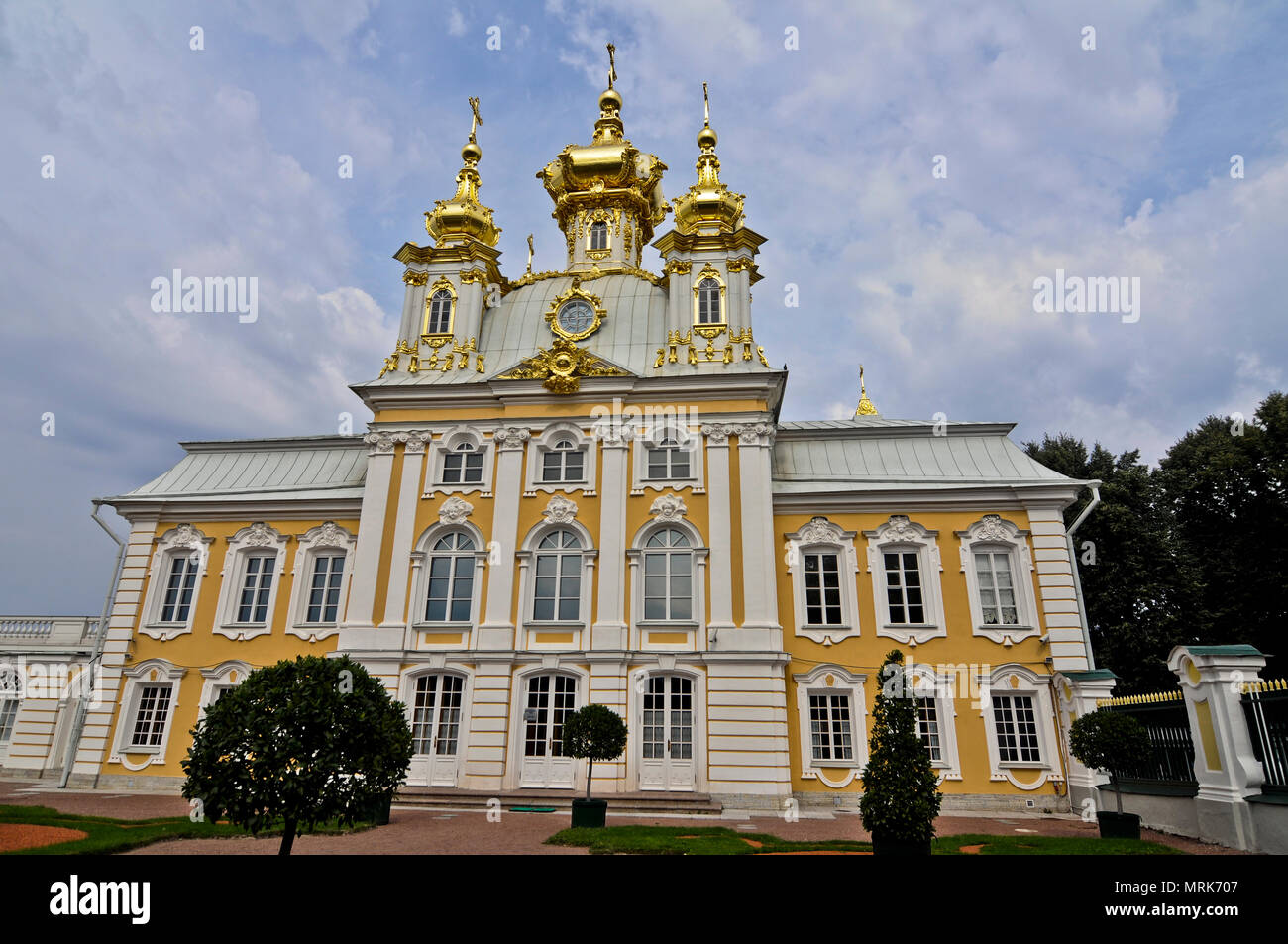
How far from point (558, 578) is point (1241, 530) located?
2689 centimetres

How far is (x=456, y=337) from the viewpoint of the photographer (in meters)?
25.3

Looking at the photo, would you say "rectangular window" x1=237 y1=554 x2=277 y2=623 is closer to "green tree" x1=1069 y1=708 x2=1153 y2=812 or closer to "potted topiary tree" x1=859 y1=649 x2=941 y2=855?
"potted topiary tree" x1=859 y1=649 x2=941 y2=855

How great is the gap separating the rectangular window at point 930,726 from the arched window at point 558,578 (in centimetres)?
973

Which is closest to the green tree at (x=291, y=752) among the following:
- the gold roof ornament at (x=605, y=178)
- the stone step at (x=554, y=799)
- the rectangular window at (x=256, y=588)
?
the stone step at (x=554, y=799)

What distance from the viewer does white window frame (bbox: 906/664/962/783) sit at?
782 inches

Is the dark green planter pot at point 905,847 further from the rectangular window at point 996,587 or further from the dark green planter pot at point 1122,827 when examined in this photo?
the rectangular window at point 996,587

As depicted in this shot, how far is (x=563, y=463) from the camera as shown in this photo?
23156mm

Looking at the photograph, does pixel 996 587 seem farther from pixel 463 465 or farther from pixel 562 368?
pixel 463 465

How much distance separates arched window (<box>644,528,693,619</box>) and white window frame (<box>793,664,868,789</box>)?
147 inches

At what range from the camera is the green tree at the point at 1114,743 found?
1420 cm
